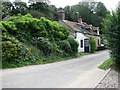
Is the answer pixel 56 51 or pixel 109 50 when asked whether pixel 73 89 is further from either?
pixel 56 51

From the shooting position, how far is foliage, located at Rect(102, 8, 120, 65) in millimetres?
8883

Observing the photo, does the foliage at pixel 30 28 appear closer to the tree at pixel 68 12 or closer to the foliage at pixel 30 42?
the foliage at pixel 30 42

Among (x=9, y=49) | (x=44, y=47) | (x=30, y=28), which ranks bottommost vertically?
(x=44, y=47)

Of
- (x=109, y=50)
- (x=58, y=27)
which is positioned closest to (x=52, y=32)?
(x=58, y=27)

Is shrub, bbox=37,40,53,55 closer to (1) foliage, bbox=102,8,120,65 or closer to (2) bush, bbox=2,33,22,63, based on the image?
(2) bush, bbox=2,33,22,63

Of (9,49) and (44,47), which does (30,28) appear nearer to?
(44,47)

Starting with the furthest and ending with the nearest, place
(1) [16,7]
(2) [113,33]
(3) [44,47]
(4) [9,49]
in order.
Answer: (1) [16,7], (3) [44,47], (2) [113,33], (4) [9,49]

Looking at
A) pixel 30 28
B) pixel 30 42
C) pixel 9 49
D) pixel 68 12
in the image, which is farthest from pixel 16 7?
pixel 9 49

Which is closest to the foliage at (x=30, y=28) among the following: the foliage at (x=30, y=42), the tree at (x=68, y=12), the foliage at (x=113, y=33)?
the foliage at (x=30, y=42)

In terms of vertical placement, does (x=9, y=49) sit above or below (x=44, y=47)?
above

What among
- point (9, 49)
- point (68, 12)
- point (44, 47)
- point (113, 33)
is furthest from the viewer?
point (68, 12)

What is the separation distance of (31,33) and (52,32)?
279cm

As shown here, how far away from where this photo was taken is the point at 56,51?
43.7 feet

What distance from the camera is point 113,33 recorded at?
29.0 feet
